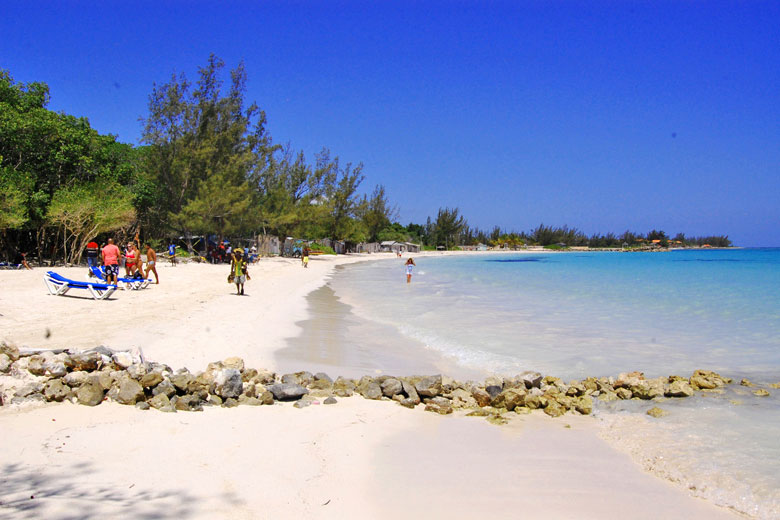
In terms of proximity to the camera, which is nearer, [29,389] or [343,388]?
[29,389]

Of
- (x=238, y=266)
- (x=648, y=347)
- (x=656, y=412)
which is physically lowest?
(x=648, y=347)

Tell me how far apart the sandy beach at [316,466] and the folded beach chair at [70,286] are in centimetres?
782

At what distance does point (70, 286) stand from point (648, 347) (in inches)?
472

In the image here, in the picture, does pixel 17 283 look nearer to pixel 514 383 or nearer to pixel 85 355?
pixel 85 355

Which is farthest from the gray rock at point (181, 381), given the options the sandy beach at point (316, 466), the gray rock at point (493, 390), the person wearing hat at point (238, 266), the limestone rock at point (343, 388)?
the person wearing hat at point (238, 266)

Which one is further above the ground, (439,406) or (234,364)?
(234,364)

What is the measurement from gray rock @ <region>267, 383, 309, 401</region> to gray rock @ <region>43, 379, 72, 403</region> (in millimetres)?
1802

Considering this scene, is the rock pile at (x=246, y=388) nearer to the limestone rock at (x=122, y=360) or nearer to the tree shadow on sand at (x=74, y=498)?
the limestone rock at (x=122, y=360)

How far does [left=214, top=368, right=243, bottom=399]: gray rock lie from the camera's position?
5.17m

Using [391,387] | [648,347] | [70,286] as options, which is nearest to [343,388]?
[391,387]

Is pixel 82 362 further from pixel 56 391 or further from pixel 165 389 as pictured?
pixel 165 389

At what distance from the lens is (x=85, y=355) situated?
522cm

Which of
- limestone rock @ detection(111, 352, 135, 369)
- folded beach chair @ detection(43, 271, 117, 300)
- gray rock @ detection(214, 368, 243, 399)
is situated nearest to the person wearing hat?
folded beach chair @ detection(43, 271, 117, 300)

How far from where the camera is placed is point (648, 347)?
393 inches
